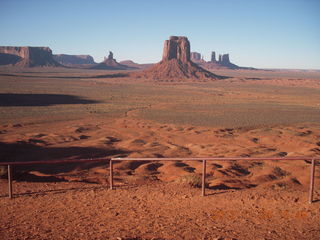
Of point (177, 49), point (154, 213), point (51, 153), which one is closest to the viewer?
point (154, 213)

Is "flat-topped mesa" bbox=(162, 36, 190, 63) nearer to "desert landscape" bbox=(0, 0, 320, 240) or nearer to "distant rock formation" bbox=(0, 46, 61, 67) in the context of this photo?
"distant rock formation" bbox=(0, 46, 61, 67)

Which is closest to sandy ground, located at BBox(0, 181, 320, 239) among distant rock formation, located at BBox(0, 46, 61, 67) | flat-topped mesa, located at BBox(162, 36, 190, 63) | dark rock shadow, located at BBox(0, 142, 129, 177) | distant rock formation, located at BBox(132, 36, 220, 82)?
dark rock shadow, located at BBox(0, 142, 129, 177)

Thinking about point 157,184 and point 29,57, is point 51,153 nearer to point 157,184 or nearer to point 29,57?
point 157,184

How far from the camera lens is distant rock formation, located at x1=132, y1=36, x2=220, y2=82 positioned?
10612 cm

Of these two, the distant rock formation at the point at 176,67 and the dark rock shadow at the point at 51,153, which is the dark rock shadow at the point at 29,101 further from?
the distant rock formation at the point at 176,67

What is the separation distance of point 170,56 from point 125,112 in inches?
3571

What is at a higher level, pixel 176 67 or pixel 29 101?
pixel 176 67

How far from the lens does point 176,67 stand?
11331 centimetres

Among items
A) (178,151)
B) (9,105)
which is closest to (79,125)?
(178,151)

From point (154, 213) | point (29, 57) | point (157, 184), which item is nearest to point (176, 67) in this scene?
point (29, 57)

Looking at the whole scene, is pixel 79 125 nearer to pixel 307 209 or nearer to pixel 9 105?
pixel 9 105

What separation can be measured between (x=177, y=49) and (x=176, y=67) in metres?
11.5

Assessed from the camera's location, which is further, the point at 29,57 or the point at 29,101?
the point at 29,57

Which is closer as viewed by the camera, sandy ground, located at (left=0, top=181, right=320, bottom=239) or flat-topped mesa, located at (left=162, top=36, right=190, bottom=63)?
sandy ground, located at (left=0, top=181, right=320, bottom=239)
